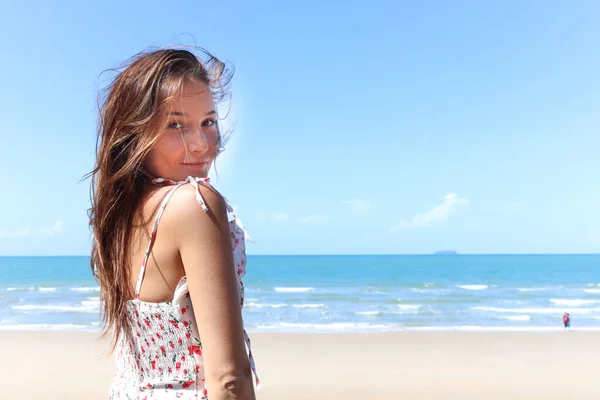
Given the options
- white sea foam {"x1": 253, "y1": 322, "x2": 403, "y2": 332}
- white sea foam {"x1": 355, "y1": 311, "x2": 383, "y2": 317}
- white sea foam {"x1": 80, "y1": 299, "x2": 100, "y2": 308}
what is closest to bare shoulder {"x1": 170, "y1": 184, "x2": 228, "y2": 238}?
white sea foam {"x1": 253, "y1": 322, "x2": 403, "y2": 332}

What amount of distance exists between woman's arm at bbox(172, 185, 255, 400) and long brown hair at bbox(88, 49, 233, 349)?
0.68ft

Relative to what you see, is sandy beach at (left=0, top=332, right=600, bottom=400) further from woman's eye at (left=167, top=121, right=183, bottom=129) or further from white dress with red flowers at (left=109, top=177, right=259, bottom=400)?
woman's eye at (left=167, top=121, right=183, bottom=129)

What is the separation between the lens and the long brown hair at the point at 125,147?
107 centimetres

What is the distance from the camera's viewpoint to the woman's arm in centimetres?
88

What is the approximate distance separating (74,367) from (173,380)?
1039 centimetres

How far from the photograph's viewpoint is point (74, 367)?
33.4ft

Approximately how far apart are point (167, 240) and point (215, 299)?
0.14m

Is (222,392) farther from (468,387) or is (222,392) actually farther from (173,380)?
(468,387)

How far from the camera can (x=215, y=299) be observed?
0.89 metres

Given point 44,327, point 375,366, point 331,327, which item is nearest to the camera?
point 375,366

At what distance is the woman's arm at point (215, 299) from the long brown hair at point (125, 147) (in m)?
0.21

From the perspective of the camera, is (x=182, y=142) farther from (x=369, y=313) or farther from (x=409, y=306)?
Answer: (x=409, y=306)

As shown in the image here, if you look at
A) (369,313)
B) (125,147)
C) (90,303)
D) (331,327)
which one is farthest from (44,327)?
(125,147)

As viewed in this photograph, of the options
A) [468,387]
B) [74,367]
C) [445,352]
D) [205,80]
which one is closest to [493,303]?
[445,352]
